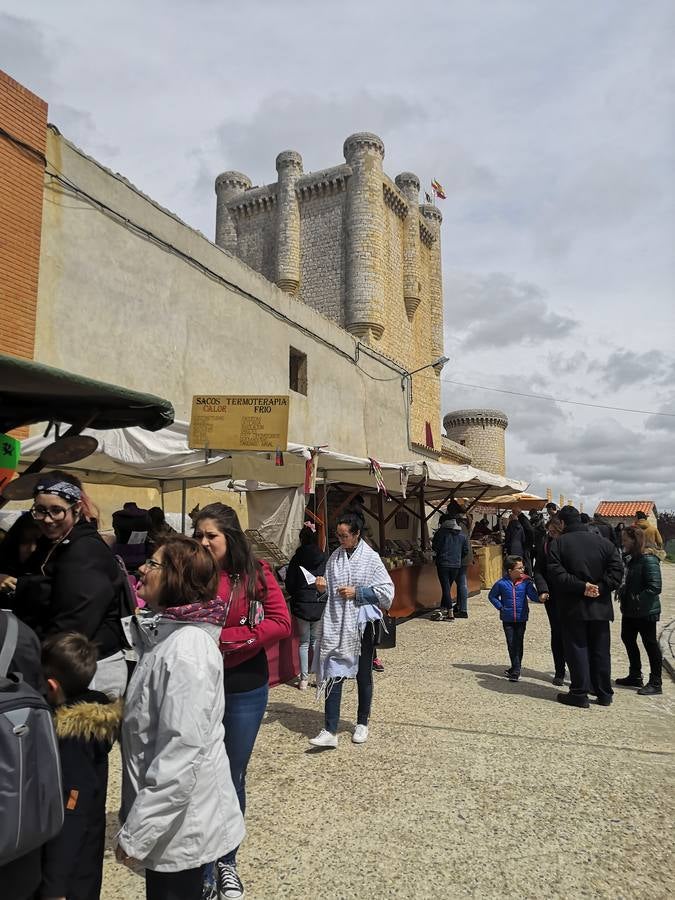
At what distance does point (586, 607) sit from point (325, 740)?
273cm

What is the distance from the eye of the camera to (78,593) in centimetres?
227

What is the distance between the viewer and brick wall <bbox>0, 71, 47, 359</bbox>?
27.4 feet

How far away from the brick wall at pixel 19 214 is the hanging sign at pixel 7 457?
5978mm

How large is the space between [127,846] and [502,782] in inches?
110

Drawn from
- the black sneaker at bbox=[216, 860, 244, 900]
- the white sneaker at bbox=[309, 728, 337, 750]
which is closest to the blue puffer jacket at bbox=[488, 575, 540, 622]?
the white sneaker at bbox=[309, 728, 337, 750]

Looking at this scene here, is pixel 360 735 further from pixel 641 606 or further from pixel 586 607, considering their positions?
pixel 641 606

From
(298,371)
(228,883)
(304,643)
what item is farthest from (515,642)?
(298,371)

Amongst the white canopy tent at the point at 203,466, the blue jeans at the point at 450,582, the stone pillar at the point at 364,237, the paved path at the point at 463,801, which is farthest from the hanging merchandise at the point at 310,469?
the stone pillar at the point at 364,237

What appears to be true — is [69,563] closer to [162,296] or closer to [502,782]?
[502,782]

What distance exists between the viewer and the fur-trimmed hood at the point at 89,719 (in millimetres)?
1933

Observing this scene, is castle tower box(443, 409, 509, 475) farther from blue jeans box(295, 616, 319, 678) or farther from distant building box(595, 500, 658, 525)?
blue jeans box(295, 616, 319, 678)

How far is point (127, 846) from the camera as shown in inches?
72.7

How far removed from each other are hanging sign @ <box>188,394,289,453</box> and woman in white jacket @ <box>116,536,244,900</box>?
4.65m

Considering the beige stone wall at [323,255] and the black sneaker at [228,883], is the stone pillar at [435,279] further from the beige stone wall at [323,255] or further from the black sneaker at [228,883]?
the black sneaker at [228,883]
